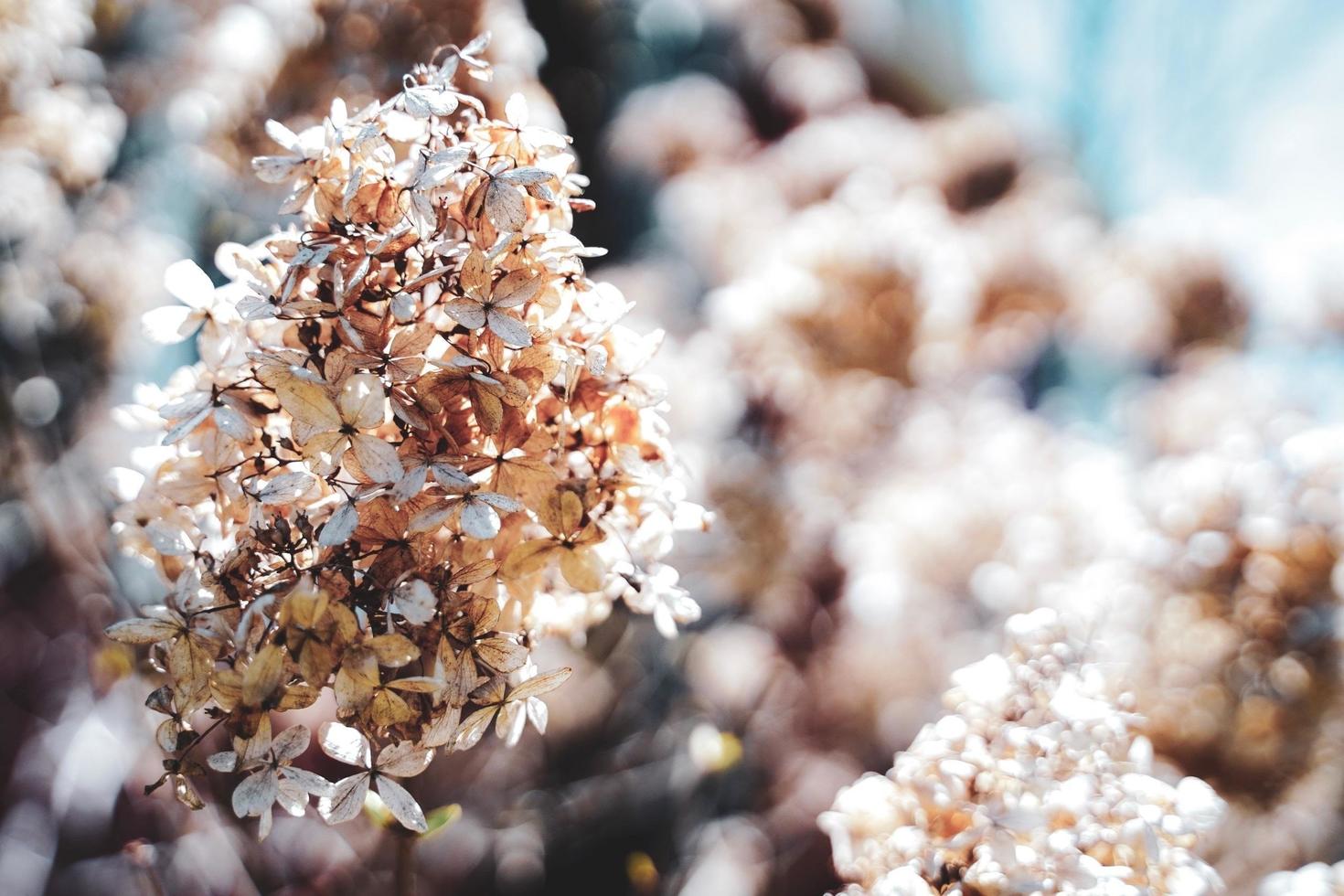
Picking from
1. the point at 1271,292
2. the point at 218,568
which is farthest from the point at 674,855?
the point at 1271,292

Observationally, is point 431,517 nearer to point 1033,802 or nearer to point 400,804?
point 400,804

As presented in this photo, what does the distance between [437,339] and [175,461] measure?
195 millimetres

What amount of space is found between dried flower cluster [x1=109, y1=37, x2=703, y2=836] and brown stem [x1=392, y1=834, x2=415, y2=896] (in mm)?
139

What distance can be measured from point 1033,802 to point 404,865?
470 mm

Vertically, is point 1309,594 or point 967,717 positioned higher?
point 1309,594

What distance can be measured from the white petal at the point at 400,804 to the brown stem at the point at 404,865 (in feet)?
0.43

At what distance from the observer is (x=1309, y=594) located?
1.21 m

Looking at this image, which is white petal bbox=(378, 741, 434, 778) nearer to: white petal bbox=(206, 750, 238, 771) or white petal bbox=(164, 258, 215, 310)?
white petal bbox=(206, 750, 238, 771)

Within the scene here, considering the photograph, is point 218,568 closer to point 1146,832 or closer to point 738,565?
point 1146,832

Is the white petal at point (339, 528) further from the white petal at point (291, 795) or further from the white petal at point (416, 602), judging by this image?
the white petal at point (291, 795)

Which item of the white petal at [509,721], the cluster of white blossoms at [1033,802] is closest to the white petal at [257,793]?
the white petal at [509,721]

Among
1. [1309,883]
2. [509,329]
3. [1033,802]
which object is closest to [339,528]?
[509,329]

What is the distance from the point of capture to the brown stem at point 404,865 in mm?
616

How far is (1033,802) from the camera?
22.5 inches
